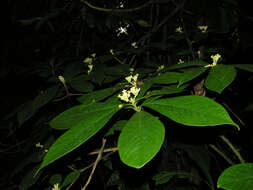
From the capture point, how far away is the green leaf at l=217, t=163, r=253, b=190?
657mm

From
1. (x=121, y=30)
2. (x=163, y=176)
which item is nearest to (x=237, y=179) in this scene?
(x=163, y=176)

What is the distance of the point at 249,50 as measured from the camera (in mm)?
2289

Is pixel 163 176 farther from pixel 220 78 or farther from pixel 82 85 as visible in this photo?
pixel 220 78

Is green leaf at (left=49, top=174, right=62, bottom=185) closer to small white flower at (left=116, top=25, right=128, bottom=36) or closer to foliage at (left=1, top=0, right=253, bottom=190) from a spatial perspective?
foliage at (left=1, top=0, right=253, bottom=190)

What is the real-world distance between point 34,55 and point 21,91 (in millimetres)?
968

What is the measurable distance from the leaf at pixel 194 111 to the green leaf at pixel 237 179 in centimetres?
21

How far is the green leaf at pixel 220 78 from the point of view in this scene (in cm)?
74

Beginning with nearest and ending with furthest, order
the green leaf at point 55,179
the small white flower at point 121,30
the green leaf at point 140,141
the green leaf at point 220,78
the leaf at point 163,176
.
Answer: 1. the green leaf at point 140,141
2. the green leaf at point 220,78
3. the green leaf at point 55,179
4. the leaf at point 163,176
5. the small white flower at point 121,30

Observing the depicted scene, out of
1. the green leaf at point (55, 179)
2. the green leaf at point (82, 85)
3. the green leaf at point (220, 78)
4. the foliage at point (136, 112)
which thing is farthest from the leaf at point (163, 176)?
the green leaf at point (220, 78)

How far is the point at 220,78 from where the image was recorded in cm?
79

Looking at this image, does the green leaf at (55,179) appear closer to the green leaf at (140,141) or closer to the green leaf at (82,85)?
the green leaf at (82,85)

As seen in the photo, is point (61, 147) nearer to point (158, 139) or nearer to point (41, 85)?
point (158, 139)

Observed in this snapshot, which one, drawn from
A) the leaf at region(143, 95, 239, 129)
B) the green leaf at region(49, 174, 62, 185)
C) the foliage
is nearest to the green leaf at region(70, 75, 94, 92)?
the foliage

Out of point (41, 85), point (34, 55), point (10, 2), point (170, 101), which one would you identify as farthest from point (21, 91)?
point (170, 101)
